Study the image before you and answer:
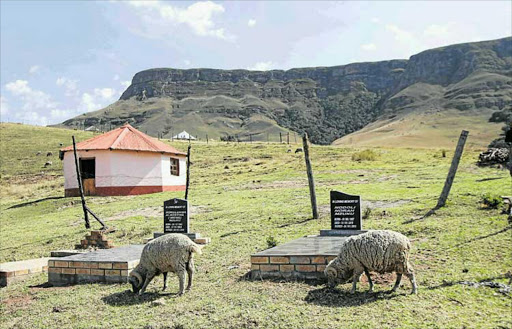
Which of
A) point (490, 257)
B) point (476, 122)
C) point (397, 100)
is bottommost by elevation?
point (490, 257)

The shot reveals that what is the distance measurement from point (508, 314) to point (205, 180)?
27.9 meters

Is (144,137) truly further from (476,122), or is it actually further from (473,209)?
(476,122)

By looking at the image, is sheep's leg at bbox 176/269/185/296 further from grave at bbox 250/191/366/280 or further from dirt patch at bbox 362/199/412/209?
dirt patch at bbox 362/199/412/209

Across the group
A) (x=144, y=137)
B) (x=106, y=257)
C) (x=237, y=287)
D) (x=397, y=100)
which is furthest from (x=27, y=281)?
(x=397, y=100)

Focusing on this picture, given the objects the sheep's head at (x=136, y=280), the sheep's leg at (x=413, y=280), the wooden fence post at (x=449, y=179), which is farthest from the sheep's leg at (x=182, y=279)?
the wooden fence post at (x=449, y=179)

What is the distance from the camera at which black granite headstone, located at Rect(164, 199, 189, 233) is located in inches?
432

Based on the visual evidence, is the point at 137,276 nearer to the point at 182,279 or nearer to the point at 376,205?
the point at 182,279

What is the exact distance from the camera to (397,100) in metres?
173

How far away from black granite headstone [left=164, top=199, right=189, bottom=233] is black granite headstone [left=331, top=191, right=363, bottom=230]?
343 cm

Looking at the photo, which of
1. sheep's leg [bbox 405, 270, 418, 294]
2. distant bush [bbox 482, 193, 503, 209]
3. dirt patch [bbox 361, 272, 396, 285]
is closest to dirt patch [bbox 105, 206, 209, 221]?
distant bush [bbox 482, 193, 503, 209]

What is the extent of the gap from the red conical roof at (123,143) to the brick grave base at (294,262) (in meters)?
22.3

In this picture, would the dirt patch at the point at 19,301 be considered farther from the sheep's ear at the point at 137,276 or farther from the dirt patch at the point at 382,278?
the dirt patch at the point at 382,278

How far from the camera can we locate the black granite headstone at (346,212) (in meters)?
9.62

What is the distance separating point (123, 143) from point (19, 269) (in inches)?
800
